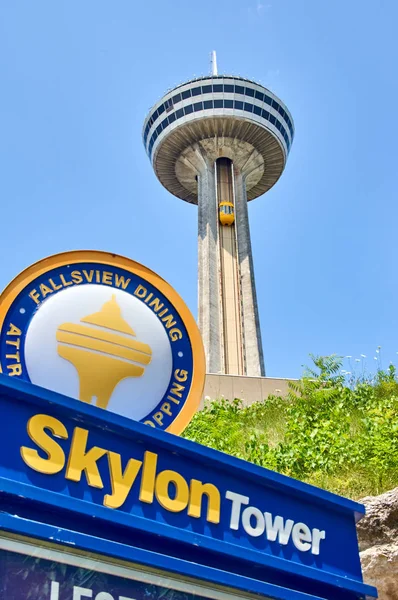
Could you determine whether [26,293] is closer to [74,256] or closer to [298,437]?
[74,256]

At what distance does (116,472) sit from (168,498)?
0.39 metres

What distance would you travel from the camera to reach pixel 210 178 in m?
55.3

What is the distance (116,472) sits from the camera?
12.7ft

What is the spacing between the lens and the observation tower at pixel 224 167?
49.2 metres

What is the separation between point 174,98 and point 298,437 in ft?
168

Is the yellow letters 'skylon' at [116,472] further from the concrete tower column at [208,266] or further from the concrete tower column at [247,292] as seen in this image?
the concrete tower column at [247,292]

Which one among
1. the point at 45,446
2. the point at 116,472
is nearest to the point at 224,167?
the point at 116,472

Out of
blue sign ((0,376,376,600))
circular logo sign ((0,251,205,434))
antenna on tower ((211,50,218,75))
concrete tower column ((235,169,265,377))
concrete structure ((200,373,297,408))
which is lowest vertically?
blue sign ((0,376,376,600))

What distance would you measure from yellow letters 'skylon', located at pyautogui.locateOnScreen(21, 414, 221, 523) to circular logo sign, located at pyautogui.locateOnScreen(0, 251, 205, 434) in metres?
1.35

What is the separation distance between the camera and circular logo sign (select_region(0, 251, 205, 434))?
5336 millimetres

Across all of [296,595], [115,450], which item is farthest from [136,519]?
[296,595]

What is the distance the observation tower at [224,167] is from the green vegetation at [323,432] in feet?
108

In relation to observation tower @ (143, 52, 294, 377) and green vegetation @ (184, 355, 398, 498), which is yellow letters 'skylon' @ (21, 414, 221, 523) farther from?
observation tower @ (143, 52, 294, 377)

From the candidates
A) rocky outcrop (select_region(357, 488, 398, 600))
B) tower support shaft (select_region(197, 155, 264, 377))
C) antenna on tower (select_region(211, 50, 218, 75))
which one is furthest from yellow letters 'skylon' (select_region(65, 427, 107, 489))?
antenna on tower (select_region(211, 50, 218, 75))
